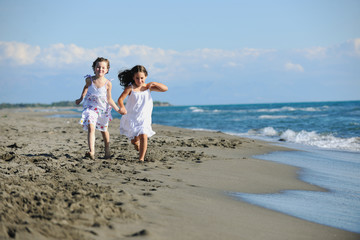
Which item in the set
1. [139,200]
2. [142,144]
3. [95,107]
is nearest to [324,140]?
[142,144]

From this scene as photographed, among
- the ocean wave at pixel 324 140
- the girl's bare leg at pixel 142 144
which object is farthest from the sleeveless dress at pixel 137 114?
the ocean wave at pixel 324 140

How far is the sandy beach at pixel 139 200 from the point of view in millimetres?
2457

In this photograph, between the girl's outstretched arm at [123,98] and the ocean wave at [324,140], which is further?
the ocean wave at [324,140]

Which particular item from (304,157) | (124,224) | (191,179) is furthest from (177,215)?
(304,157)

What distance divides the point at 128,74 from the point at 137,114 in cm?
69

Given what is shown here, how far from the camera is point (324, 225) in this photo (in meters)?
2.94

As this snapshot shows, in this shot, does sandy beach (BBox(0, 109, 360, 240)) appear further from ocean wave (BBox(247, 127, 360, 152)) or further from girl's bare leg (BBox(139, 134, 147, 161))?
ocean wave (BBox(247, 127, 360, 152))

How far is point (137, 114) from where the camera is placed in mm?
5629

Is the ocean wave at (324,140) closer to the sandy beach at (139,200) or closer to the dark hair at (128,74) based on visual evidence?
the sandy beach at (139,200)

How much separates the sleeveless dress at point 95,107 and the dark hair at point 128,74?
26 centimetres

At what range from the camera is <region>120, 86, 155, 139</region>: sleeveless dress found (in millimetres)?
5590

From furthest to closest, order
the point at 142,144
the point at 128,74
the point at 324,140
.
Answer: the point at 324,140 < the point at 128,74 < the point at 142,144

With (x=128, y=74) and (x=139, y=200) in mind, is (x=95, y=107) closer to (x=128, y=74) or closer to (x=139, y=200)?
(x=128, y=74)

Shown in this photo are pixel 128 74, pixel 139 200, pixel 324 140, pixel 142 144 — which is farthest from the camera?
pixel 324 140
